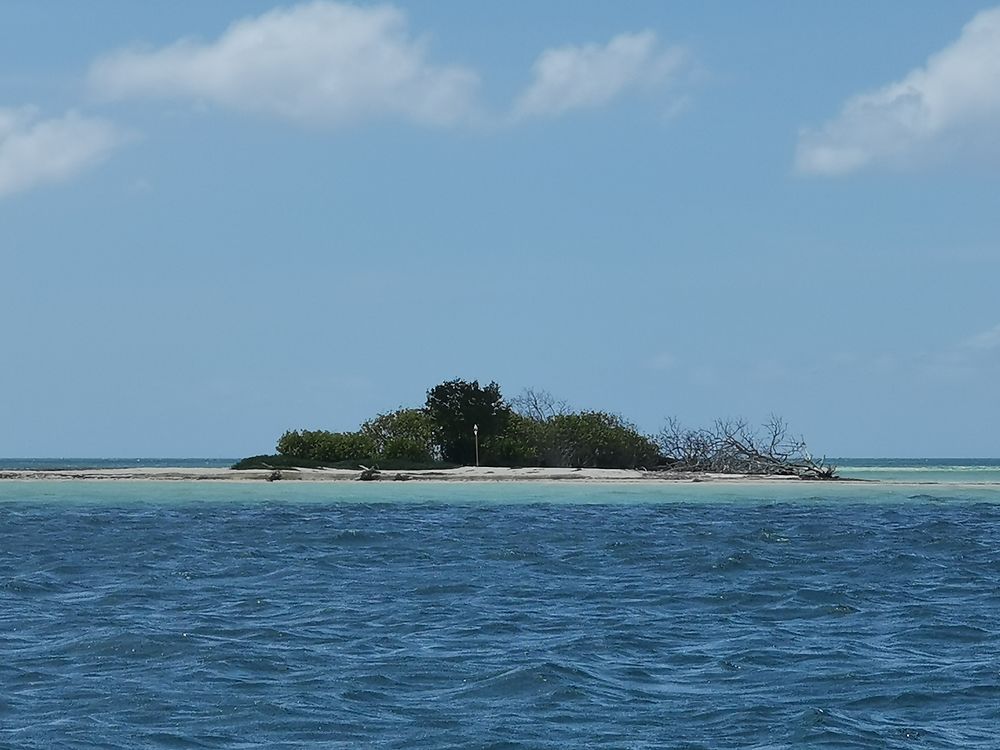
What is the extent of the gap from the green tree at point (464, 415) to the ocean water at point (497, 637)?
36.7 meters

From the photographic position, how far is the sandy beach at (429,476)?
61.2m

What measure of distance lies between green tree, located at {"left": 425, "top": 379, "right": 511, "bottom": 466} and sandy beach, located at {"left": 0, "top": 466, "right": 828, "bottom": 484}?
3.76m

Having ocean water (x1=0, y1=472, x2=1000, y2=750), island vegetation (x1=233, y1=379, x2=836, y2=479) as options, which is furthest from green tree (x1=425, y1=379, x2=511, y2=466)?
ocean water (x1=0, y1=472, x2=1000, y2=750)

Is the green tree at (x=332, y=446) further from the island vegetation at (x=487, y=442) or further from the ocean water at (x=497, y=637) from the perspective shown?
the ocean water at (x=497, y=637)

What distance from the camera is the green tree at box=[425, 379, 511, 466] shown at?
7150cm

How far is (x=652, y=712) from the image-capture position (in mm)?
12297

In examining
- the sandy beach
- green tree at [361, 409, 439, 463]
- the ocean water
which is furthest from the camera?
green tree at [361, 409, 439, 463]

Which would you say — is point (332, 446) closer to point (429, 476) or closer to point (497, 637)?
point (429, 476)

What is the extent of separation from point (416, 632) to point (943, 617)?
23.8 ft

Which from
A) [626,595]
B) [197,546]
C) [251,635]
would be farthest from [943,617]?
[197,546]

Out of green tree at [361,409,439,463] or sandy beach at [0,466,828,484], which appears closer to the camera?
sandy beach at [0,466,828,484]

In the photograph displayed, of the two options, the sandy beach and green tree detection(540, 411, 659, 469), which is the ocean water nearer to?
the sandy beach

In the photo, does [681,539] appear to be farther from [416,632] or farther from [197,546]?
[416,632]

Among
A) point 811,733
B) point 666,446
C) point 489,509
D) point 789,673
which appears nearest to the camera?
point 811,733
